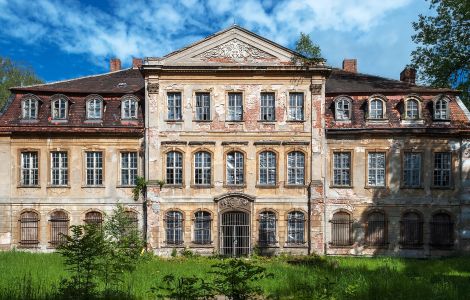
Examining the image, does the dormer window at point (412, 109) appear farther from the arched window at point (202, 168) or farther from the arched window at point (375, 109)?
the arched window at point (202, 168)

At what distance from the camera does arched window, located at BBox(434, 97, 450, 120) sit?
23375 mm

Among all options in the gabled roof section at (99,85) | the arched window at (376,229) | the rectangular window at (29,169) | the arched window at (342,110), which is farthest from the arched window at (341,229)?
the rectangular window at (29,169)

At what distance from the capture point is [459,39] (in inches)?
987

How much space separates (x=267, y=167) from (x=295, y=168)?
143 cm

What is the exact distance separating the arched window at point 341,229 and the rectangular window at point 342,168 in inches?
63.5

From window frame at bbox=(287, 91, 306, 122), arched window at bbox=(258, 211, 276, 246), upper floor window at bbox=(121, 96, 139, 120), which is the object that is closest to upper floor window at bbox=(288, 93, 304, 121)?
window frame at bbox=(287, 91, 306, 122)

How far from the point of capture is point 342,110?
23703mm

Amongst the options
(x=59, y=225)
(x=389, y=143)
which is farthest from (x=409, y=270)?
(x=59, y=225)

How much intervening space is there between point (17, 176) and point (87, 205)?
3957 millimetres

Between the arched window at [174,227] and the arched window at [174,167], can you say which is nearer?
the arched window at [174,227]

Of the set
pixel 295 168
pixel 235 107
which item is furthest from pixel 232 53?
pixel 295 168

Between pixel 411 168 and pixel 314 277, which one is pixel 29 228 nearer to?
pixel 314 277

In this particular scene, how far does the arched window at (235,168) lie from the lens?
2308 centimetres

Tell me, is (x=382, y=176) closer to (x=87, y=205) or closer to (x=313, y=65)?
(x=313, y=65)
